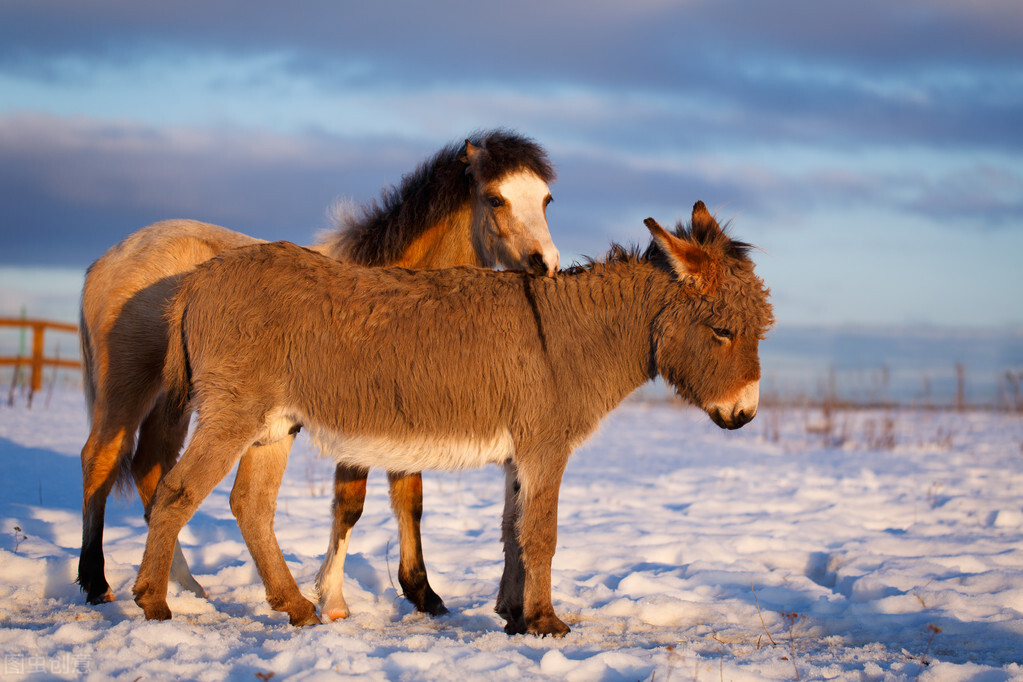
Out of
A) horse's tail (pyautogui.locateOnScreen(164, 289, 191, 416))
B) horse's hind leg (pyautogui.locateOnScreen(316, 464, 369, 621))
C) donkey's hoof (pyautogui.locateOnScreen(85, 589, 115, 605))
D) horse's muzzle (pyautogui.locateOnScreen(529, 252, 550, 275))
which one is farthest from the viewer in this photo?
horse's muzzle (pyautogui.locateOnScreen(529, 252, 550, 275))

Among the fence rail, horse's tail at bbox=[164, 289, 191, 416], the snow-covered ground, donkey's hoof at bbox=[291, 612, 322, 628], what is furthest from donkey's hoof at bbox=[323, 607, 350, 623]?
the fence rail

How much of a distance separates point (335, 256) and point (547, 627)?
118 inches

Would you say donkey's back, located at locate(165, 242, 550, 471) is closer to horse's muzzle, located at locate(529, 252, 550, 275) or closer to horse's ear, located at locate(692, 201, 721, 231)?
horse's muzzle, located at locate(529, 252, 550, 275)

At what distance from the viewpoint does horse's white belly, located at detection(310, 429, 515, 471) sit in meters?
4.16

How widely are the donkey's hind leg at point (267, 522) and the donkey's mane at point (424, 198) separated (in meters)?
1.55

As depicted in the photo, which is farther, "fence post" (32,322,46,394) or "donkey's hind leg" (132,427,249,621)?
"fence post" (32,322,46,394)

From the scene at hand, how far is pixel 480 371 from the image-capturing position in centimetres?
420

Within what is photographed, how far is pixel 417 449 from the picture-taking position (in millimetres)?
4168

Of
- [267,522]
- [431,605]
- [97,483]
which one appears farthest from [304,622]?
[97,483]

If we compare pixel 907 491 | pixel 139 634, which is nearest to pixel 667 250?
pixel 139 634

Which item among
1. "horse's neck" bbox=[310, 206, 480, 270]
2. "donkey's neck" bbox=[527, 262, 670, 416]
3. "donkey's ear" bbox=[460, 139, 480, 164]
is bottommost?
"donkey's neck" bbox=[527, 262, 670, 416]

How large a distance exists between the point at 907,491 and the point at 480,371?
7.82 m

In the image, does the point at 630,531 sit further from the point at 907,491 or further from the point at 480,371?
the point at 907,491

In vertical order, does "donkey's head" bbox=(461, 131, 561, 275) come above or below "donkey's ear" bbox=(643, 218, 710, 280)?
above
